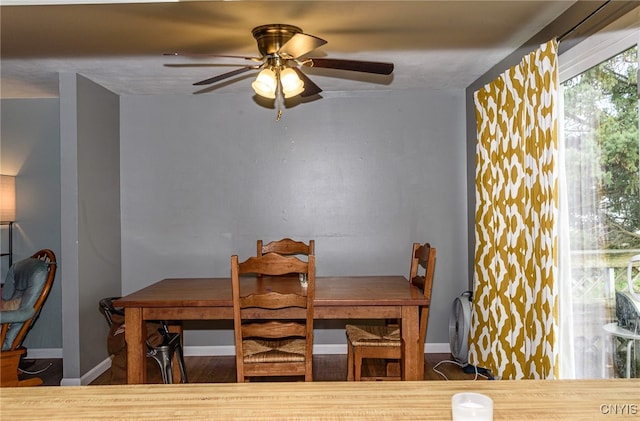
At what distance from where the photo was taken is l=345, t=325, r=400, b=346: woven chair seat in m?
3.22

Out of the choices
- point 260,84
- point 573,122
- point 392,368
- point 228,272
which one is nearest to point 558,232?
point 573,122

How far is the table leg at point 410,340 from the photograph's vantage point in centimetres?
295

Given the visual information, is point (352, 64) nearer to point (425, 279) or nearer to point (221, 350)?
point (425, 279)

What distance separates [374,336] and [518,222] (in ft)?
3.82

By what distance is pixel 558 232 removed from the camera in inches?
113

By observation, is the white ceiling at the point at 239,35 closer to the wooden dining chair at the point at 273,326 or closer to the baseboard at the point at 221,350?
the wooden dining chair at the point at 273,326

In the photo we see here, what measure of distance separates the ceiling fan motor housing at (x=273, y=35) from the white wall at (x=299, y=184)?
70.3 inches

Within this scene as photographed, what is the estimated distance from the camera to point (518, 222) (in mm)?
3410

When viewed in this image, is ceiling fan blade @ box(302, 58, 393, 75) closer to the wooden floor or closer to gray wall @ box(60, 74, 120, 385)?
gray wall @ box(60, 74, 120, 385)

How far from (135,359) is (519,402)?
2.46m

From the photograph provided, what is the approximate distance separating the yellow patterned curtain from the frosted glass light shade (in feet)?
4.44

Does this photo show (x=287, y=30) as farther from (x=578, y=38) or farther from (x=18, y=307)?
(x=18, y=307)

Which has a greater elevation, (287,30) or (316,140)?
(287,30)

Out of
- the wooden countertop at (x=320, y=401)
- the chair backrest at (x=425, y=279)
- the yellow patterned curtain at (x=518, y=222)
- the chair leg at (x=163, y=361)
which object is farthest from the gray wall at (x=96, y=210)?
the wooden countertop at (x=320, y=401)
